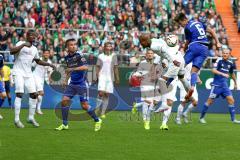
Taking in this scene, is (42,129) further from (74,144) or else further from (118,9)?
(118,9)

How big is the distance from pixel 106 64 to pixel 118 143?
1094cm

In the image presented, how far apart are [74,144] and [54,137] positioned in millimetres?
1418

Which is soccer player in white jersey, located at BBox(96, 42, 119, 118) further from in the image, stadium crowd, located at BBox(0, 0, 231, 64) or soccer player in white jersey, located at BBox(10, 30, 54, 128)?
soccer player in white jersey, located at BBox(10, 30, 54, 128)

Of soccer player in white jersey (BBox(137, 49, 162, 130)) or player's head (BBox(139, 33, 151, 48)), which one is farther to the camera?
soccer player in white jersey (BBox(137, 49, 162, 130))

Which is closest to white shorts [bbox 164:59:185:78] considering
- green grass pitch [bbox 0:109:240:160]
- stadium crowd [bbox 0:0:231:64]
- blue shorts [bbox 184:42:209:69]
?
blue shorts [bbox 184:42:209:69]

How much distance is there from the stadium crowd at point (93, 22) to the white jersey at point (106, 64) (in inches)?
189

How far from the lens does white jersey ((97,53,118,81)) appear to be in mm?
26094

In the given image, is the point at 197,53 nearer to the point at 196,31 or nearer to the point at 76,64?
the point at 196,31

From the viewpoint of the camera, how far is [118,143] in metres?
15.4

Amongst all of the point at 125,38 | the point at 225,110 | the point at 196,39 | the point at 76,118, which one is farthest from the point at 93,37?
the point at 196,39

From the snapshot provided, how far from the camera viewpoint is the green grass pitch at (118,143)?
1338 centimetres

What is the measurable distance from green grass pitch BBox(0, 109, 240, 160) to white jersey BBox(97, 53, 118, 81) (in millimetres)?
5450

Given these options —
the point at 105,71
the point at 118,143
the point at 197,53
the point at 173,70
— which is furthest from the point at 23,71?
the point at 105,71

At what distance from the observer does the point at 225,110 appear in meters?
31.1
